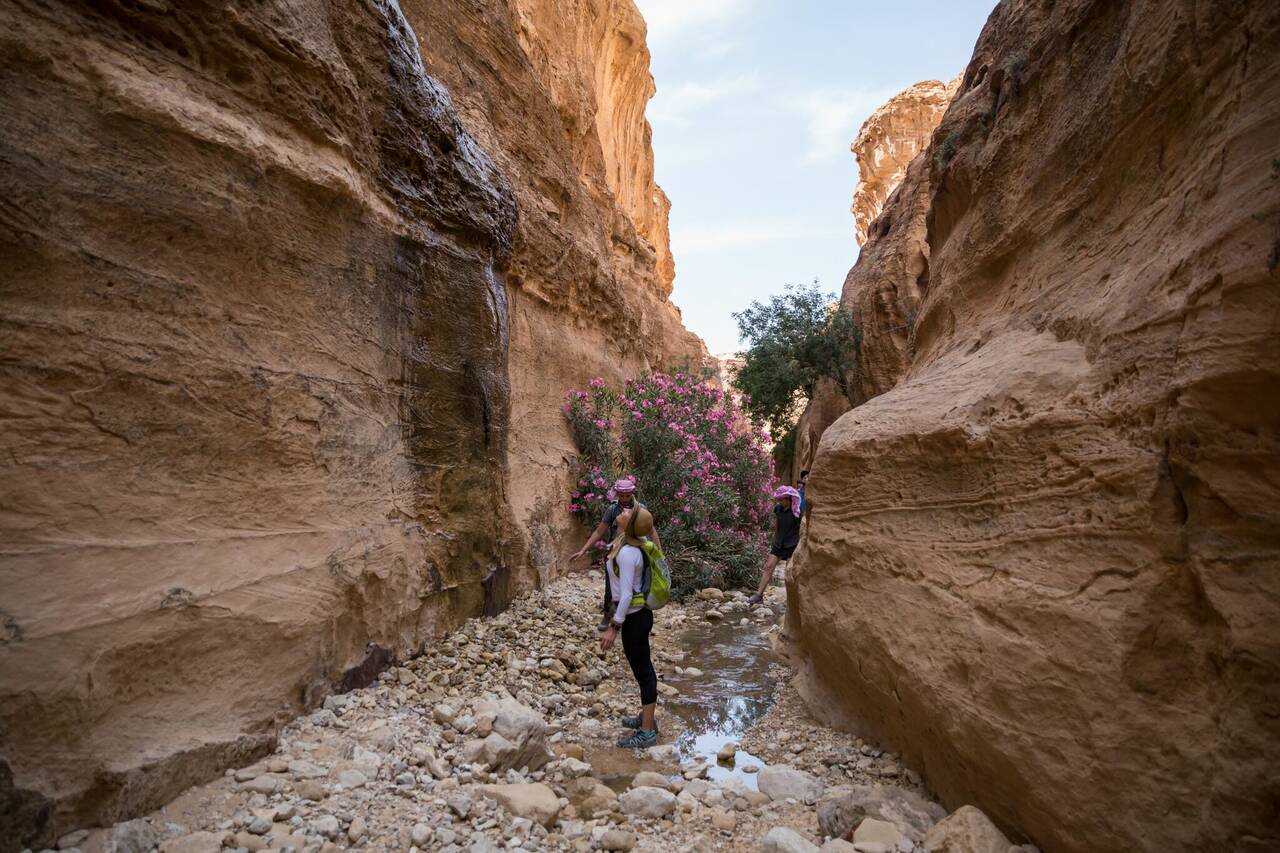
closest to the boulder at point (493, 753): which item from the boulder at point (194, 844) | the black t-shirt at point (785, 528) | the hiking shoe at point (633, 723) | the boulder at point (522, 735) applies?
the boulder at point (522, 735)

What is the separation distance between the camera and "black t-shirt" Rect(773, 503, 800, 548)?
28.1ft

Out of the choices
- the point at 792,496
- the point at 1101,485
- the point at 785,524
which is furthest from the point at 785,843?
the point at 785,524

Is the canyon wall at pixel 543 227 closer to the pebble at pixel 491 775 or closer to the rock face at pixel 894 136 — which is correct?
the pebble at pixel 491 775

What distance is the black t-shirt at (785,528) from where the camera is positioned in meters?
8.57

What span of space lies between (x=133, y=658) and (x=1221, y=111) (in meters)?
4.98

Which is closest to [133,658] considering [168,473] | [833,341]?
[168,473]

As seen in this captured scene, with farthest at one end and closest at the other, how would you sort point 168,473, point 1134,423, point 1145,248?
point 168,473 → point 1145,248 → point 1134,423

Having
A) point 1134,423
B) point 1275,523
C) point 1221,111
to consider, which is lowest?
point 1275,523

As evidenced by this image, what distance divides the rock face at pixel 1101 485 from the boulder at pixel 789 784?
0.55m

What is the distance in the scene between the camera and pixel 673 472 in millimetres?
10570

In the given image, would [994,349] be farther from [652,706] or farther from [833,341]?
[833,341]

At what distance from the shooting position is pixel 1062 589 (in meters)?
2.74

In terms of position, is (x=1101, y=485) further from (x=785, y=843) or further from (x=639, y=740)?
(x=639, y=740)

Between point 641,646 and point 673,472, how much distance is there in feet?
19.8
